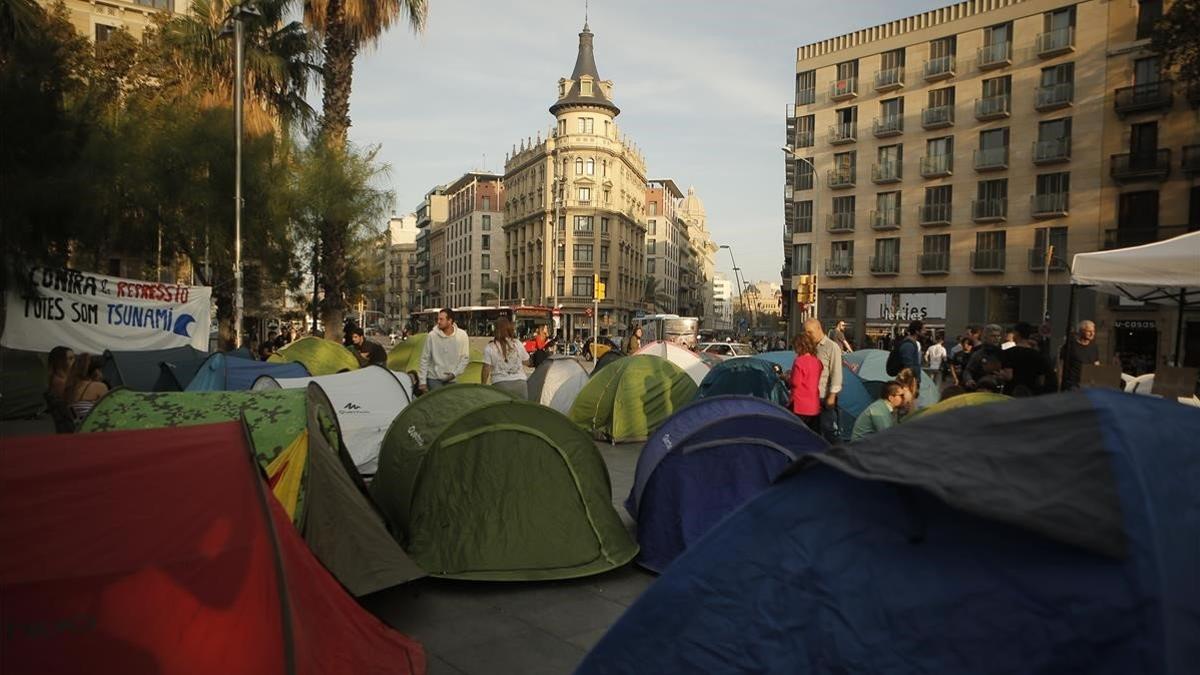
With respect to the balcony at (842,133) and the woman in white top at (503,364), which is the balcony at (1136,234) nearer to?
the balcony at (842,133)

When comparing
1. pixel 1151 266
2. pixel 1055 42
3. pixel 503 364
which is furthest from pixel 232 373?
pixel 1055 42

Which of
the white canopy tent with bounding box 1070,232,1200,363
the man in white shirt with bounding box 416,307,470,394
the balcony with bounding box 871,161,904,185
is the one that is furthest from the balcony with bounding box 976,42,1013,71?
the man in white shirt with bounding box 416,307,470,394

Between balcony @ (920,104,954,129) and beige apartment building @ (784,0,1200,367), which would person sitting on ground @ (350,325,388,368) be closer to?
beige apartment building @ (784,0,1200,367)

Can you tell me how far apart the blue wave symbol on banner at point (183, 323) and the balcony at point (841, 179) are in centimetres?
3588

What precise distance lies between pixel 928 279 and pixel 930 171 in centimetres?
561

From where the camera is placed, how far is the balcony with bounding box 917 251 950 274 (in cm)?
3769

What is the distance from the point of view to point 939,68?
3759 centimetres

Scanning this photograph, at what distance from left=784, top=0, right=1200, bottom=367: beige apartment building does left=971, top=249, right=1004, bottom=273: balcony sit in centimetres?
7

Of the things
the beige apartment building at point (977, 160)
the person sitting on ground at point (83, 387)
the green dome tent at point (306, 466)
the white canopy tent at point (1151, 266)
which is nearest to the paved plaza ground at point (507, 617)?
the green dome tent at point (306, 466)

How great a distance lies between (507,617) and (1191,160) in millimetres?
37025

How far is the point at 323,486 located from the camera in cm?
482

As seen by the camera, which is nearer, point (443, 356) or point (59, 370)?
point (59, 370)

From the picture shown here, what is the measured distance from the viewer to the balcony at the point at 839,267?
40812 millimetres

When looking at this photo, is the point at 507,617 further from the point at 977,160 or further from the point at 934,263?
the point at 977,160
